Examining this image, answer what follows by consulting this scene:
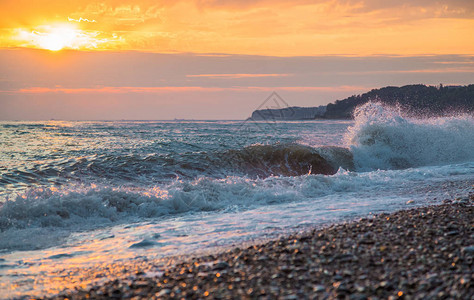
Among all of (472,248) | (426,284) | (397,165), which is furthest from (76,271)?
(397,165)

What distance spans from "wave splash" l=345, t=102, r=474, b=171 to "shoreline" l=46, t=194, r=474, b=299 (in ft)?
47.4

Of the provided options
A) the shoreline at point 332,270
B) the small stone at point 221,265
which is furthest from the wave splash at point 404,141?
the small stone at point 221,265

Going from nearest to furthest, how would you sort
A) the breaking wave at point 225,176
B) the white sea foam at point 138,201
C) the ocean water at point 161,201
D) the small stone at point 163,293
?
the small stone at point 163,293 < the ocean water at point 161,201 < the white sea foam at point 138,201 < the breaking wave at point 225,176

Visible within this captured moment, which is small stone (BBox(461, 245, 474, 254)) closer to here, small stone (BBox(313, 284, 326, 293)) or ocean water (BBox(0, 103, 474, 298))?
small stone (BBox(313, 284, 326, 293))

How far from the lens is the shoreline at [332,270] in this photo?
375 centimetres

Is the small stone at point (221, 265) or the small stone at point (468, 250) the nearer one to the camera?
the small stone at point (468, 250)

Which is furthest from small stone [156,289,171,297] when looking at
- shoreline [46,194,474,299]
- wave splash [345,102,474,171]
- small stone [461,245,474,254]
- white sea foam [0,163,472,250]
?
wave splash [345,102,474,171]

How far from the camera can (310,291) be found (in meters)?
3.79

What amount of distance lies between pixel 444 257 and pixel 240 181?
742cm

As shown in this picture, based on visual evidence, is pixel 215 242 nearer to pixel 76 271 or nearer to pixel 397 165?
pixel 76 271

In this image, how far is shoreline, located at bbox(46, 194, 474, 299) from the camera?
3.75 m

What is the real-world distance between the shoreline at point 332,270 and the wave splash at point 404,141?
1444 centimetres

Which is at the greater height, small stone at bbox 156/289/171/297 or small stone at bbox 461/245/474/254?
small stone at bbox 461/245/474/254

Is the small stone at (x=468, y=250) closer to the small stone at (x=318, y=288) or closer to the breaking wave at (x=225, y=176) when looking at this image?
the small stone at (x=318, y=288)
